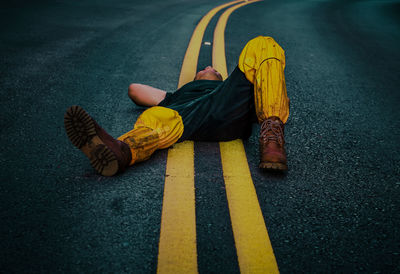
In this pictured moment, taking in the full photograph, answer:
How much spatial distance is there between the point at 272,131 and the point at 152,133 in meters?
0.76

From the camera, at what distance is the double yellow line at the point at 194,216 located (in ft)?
4.93

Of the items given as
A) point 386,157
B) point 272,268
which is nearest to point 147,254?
point 272,268

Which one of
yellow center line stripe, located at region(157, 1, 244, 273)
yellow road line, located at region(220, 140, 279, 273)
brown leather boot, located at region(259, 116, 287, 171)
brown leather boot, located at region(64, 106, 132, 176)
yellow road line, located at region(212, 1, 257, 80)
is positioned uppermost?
brown leather boot, located at region(64, 106, 132, 176)

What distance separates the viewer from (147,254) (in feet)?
5.03

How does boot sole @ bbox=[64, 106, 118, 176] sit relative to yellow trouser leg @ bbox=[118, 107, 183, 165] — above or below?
above

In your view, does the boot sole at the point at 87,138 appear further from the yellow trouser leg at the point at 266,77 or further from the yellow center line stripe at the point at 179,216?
the yellow trouser leg at the point at 266,77

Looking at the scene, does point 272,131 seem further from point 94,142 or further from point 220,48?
point 220,48

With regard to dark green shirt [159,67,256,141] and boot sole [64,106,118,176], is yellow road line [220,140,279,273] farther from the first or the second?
boot sole [64,106,118,176]

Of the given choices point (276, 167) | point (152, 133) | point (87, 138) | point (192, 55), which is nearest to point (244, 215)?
point (276, 167)

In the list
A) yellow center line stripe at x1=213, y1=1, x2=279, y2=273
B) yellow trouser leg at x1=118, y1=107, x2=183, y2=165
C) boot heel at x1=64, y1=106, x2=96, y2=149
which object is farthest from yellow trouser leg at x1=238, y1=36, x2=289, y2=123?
boot heel at x1=64, y1=106, x2=96, y2=149

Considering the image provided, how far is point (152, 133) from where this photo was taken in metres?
2.27

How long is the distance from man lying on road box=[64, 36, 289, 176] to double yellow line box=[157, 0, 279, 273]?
0.44 ft

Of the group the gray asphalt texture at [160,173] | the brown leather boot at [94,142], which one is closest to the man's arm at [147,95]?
the gray asphalt texture at [160,173]

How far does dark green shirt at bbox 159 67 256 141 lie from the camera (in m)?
2.50
